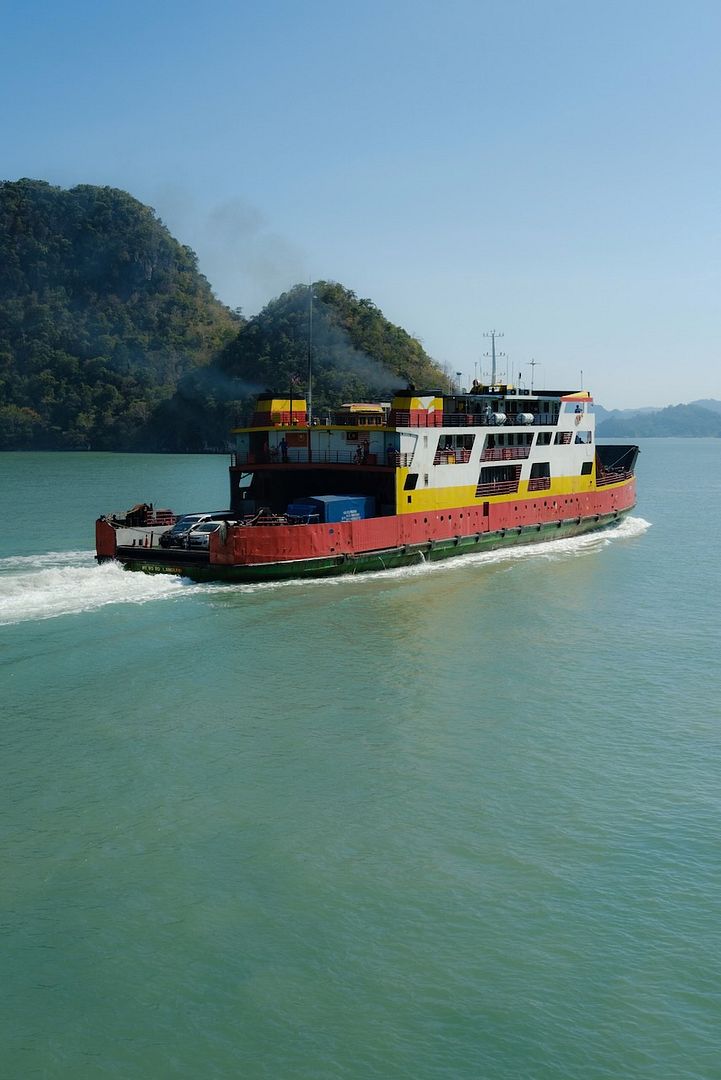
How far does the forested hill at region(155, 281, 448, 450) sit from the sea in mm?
90970

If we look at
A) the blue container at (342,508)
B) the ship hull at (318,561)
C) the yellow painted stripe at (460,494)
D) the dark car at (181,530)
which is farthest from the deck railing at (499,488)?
the dark car at (181,530)

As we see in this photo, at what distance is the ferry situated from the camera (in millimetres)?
29391

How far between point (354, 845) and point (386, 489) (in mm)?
20893

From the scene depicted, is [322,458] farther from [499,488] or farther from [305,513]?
[499,488]

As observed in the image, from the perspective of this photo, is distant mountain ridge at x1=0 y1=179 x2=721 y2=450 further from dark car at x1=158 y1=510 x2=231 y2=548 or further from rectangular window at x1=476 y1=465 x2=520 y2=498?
dark car at x1=158 y1=510 x2=231 y2=548

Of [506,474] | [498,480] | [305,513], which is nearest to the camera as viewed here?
[305,513]

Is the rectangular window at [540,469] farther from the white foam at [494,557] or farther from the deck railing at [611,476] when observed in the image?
the deck railing at [611,476]

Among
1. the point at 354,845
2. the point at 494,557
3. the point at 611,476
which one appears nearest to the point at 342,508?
the point at 494,557

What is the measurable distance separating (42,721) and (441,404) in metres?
21.7

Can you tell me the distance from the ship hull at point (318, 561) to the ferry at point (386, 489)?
0.04 m

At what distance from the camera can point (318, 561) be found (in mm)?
29969

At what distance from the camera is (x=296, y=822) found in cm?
1389

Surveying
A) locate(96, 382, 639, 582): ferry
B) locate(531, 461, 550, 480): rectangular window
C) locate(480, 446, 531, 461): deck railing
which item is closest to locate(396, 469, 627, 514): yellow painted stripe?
locate(96, 382, 639, 582): ferry

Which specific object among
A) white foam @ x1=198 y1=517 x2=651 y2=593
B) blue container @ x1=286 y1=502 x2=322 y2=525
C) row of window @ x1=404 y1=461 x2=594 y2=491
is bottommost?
white foam @ x1=198 y1=517 x2=651 y2=593
